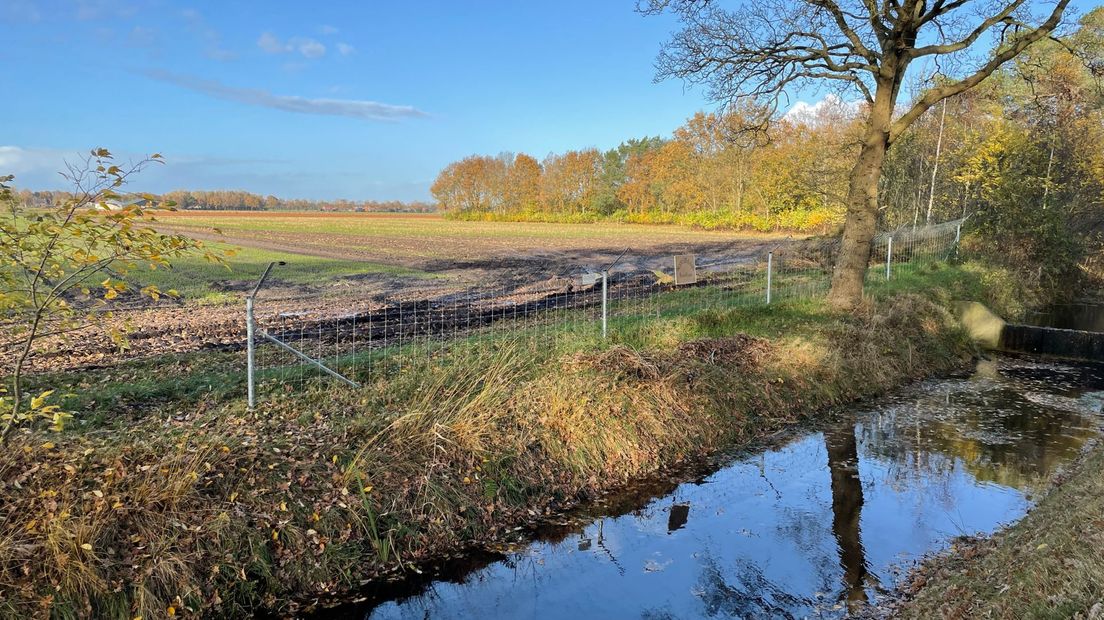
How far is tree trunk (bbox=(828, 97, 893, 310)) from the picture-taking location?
42.1 feet

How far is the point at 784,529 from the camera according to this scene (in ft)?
20.9

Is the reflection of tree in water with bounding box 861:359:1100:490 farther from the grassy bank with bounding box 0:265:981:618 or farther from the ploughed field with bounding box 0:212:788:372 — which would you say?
the ploughed field with bounding box 0:212:788:372

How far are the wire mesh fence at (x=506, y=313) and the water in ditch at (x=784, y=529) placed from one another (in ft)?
9.06

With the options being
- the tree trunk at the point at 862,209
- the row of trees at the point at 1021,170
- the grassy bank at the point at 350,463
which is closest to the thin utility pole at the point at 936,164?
the row of trees at the point at 1021,170

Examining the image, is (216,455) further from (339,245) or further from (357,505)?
(339,245)

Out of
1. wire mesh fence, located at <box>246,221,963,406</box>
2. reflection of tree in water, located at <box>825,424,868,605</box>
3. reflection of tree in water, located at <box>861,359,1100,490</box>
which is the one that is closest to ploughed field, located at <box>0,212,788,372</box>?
wire mesh fence, located at <box>246,221,963,406</box>

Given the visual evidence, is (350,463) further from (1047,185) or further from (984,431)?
(1047,185)

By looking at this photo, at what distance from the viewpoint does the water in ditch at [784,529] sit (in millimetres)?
5188

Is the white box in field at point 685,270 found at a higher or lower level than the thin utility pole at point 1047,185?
lower

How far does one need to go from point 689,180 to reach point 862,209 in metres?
51.0

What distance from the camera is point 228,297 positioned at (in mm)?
15773

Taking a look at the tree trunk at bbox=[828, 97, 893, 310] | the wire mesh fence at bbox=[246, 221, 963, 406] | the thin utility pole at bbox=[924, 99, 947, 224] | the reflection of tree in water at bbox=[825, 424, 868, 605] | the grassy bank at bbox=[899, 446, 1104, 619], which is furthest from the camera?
the thin utility pole at bbox=[924, 99, 947, 224]

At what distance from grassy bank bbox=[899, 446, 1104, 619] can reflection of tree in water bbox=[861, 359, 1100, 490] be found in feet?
6.46

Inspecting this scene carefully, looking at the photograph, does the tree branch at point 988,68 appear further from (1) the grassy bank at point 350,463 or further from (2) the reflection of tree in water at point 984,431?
(1) the grassy bank at point 350,463
